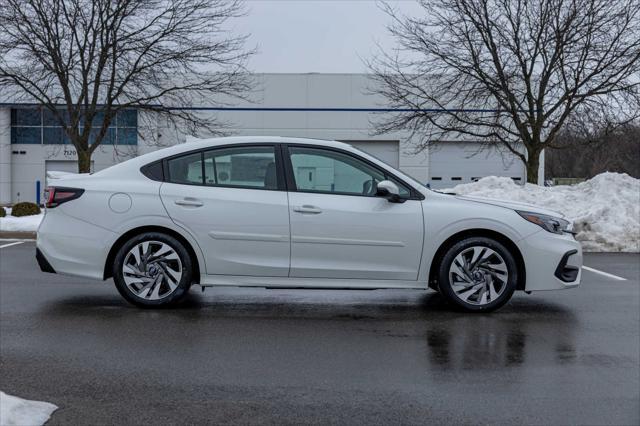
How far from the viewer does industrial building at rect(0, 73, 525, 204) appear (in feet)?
129

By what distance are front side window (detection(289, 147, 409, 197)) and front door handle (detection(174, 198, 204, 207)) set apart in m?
0.93

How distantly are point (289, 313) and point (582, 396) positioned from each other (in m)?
3.05

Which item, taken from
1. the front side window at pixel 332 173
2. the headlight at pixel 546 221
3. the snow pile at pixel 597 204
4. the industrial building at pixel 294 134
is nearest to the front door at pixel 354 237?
the front side window at pixel 332 173

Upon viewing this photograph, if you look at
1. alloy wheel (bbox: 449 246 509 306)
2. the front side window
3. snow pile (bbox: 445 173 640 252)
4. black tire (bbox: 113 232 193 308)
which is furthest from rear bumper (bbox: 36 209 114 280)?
snow pile (bbox: 445 173 640 252)

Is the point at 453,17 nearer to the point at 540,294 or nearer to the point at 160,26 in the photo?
the point at 160,26

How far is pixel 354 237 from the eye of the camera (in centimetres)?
640

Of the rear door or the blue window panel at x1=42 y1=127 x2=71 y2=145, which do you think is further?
the blue window panel at x1=42 y1=127 x2=71 y2=145

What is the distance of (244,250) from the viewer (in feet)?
21.2

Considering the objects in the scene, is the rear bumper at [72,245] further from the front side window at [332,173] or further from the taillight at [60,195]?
the front side window at [332,173]

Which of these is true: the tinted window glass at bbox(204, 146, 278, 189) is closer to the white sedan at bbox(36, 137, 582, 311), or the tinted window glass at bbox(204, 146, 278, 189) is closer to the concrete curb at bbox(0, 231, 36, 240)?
the white sedan at bbox(36, 137, 582, 311)

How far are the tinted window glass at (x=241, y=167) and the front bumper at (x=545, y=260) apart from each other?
248cm

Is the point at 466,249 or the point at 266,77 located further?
the point at 266,77

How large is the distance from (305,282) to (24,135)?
40.4 metres

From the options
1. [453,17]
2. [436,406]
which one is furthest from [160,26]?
[436,406]
